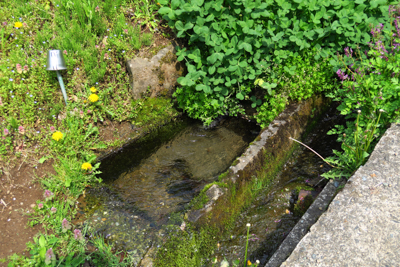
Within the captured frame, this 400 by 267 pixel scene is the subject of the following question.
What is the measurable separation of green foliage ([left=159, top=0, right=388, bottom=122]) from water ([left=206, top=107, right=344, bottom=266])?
0.88 m

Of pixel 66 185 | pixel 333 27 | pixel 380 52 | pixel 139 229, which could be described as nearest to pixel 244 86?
pixel 333 27

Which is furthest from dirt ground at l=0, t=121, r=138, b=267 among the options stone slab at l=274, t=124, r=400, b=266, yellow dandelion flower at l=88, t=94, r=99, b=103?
stone slab at l=274, t=124, r=400, b=266

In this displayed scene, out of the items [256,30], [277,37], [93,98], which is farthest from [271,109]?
[93,98]

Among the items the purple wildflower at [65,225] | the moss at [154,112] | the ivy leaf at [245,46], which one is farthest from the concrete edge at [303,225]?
the moss at [154,112]

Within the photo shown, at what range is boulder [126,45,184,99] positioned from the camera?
4586 mm

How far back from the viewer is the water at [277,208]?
3062 mm

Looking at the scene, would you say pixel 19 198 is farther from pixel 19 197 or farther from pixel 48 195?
pixel 48 195

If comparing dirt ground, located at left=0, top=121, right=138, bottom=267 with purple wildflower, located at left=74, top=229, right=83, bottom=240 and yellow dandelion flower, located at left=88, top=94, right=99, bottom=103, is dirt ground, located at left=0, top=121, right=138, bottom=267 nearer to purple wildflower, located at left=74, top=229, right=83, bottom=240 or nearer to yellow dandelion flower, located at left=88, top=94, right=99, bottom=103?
purple wildflower, located at left=74, top=229, right=83, bottom=240

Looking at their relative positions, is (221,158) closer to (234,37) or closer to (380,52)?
(234,37)

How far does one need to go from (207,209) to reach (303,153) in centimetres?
187

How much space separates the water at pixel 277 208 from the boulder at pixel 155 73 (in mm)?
2255

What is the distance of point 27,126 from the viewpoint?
3.99 metres

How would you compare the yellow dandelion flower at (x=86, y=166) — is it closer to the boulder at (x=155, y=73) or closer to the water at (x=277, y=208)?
the boulder at (x=155, y=73)

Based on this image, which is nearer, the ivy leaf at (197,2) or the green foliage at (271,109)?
the ivy leaf at (197,2)
